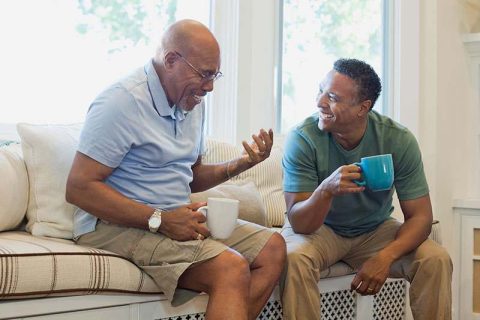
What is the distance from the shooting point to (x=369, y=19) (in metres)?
3.83

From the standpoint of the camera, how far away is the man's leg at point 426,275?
7.00 ft

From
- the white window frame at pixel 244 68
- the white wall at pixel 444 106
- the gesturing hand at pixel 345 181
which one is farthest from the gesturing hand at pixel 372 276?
the white wall at pixel 444 106

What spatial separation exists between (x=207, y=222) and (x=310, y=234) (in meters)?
0.57

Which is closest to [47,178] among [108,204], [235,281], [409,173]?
[108,204]

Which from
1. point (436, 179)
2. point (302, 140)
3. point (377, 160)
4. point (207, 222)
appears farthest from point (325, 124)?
point (436, 179)

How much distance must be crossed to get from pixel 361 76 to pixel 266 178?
29.0 inches

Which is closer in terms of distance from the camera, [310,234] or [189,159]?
[189,159]

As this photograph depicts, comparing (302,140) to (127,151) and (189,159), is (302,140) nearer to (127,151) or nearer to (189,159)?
(189,159)

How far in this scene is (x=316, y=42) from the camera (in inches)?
141

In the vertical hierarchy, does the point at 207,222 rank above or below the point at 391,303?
above

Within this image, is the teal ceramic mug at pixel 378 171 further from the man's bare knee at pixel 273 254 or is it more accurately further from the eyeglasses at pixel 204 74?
the eyeglasses at pixel 204 74

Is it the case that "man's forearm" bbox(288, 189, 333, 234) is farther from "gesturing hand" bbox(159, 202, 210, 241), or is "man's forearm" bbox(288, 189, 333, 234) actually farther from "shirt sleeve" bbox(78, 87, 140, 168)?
"shirt sleeve" bbox(78, 87, 140, 168)

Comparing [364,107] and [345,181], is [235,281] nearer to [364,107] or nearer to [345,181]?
[345,181]

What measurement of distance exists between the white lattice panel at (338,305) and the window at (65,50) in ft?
4.12
